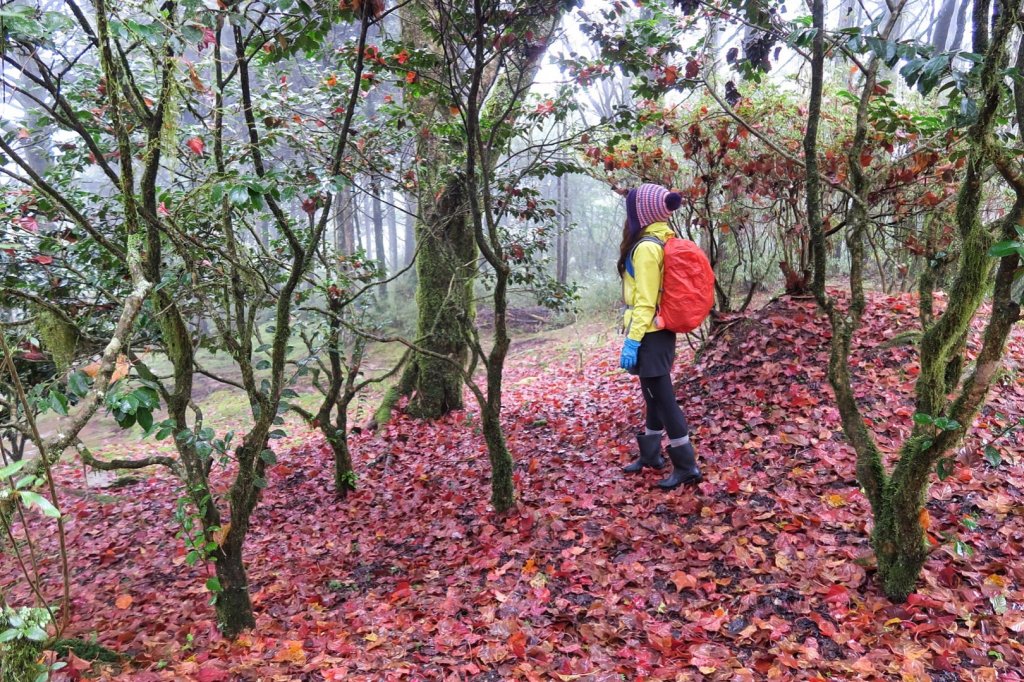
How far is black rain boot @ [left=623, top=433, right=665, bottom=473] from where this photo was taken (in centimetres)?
458

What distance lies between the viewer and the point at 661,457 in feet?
15.4

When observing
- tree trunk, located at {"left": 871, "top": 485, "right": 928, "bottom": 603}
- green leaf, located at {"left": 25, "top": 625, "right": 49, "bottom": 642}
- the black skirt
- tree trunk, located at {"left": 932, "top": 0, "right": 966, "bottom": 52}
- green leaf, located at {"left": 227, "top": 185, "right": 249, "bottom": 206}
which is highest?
tree trunk, located at {"left": 932, "top": 0, "right": 966, "bottom": 52}

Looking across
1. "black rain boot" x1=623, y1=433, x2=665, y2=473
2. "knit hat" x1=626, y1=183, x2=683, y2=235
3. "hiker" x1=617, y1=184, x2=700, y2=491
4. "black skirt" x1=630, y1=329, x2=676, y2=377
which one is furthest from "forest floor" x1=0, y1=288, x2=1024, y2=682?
"knit hat" x1=626, y1=183, x2=683, y2=235

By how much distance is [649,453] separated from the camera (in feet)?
15.1

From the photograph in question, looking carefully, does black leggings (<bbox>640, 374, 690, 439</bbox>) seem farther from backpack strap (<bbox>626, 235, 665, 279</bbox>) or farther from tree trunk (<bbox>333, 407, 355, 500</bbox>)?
tree trunk (<bbox>333, 407, 355, 500</bbox>)

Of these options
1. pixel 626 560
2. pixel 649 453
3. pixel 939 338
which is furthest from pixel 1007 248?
pixel 649 453

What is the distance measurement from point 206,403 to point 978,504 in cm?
1493

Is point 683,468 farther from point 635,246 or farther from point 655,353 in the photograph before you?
point 635,246

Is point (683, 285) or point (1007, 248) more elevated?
point (1007, 248)

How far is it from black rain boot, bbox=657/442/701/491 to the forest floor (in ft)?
0.32

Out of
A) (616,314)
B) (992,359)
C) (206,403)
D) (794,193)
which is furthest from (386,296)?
(992,359)

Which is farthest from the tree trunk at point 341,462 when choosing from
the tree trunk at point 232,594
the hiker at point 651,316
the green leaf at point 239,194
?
the green leaf at point 239,194

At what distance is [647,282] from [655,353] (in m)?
0.52

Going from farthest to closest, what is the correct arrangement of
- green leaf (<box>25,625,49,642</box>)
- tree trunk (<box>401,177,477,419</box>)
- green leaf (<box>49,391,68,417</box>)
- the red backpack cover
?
1. tree trunk (<box>401,177,477,419</box>)
2. the red backpack cover
3. green leaf (<box>49,391,68,417</box>)
4. green leaf (<box>25,625,49,642</box>)
